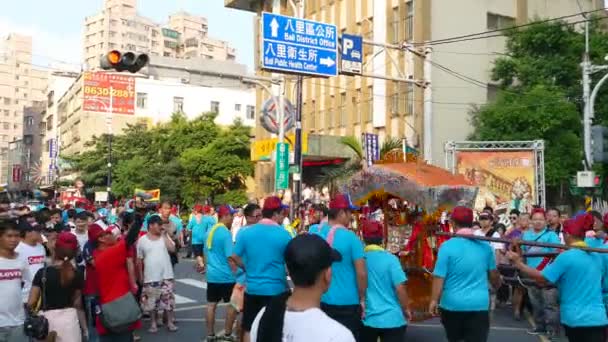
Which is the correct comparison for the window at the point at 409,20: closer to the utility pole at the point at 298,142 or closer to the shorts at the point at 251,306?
the utility pole at the point at 298,142

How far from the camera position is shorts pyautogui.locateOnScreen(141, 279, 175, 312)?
10500mm

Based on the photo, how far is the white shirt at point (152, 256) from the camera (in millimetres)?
10328

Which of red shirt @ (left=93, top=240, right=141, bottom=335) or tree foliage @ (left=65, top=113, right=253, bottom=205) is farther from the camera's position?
tree foliage @ (left=65, top=113, right=253, bottom=205)

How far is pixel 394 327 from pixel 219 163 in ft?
123

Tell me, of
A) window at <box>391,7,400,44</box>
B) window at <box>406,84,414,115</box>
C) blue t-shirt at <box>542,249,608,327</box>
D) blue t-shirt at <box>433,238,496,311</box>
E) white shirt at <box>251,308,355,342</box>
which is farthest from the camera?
window at <box>391,7,400,44</box>

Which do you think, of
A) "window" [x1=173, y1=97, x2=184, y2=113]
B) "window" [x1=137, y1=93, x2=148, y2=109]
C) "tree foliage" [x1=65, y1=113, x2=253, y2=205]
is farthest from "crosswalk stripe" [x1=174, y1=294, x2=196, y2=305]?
"window" [x1=173, y1=97, x2=184, y2=113]

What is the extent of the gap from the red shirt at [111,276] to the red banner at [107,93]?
45.8 m

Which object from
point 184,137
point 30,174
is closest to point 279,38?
point 184,137

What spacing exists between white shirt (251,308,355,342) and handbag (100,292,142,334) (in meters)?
3.85

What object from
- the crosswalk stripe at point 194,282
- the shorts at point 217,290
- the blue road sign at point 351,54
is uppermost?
the blue road sign at point 351,54

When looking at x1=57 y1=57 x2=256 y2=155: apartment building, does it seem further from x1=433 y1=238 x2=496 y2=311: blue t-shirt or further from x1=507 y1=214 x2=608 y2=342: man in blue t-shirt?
x1=507 y1=214 x2=608 y2=342: man in blue t-shirt

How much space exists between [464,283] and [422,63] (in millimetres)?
21609

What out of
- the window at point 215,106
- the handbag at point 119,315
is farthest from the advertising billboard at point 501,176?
the window at point 215,106

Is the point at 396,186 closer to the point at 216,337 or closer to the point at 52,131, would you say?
the point at 216,337
